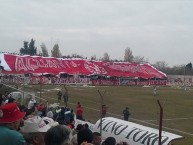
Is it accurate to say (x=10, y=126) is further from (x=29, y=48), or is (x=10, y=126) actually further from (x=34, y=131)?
(x=29, y=48)

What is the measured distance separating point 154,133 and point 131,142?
3.39 feet

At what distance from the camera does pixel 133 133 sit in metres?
13.5

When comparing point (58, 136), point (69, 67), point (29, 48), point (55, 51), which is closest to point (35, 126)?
point (58, 136)

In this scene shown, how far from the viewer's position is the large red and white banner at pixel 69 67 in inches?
1729

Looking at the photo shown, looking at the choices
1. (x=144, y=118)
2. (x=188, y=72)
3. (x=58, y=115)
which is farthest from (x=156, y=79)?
(x=58, y=115)

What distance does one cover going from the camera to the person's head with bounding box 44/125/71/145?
3.49 m

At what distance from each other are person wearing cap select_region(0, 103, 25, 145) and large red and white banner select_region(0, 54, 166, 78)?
36651 millimetres

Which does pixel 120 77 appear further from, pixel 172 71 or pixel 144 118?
pixel 172 71

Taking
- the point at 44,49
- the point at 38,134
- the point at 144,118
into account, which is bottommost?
the point at 144,118

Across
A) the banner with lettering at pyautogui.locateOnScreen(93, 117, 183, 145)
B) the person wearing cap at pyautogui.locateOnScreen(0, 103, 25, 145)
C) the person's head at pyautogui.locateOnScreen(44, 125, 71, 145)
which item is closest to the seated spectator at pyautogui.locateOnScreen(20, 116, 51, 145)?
the person wearing cap at pyautogui.locateOnScreen(0, 103, 25, 145)

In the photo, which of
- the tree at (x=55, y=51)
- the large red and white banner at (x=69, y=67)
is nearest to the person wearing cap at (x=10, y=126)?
the large red and white banner at (x=69, y=67)

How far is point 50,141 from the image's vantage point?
354 centimetres

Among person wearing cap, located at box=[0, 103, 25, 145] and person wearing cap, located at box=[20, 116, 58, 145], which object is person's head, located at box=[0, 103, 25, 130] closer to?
person wearing cap, located at box=[0, 103, 25, 145]

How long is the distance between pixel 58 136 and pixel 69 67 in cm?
5746
